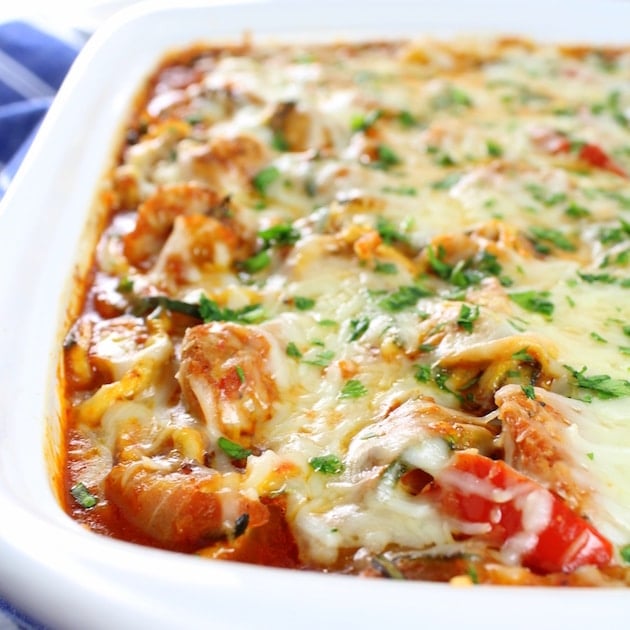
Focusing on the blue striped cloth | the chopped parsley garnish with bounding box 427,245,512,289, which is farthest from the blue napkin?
the chopped parsley garnish with bounding box 427,245,512,289

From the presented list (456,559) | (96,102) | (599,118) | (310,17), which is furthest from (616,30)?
(456,559)

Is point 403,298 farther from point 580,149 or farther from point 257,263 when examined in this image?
point 580,149

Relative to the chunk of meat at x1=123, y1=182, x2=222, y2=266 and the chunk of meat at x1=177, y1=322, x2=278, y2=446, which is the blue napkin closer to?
the chunk of meat at x1=123, y1=182, x2=222, y2=266

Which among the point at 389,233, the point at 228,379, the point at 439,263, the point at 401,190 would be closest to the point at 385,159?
the point at 401,190

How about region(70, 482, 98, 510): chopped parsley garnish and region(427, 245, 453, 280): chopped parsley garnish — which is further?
region(427, 245, 453, 280): chopped parsley garnish

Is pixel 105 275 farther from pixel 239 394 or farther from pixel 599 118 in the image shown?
pixel 599 118

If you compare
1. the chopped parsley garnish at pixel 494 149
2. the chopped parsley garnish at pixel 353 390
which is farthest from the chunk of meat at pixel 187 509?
the chopped parsley garnish at pixel 494 149
